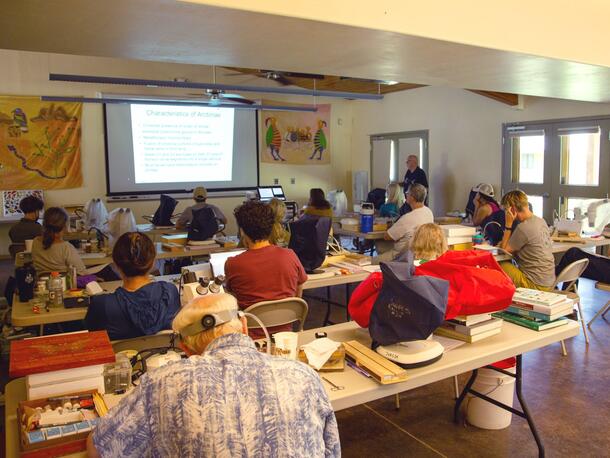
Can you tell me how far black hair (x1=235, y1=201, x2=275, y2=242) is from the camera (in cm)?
315

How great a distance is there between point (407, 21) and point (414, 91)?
7.42 m

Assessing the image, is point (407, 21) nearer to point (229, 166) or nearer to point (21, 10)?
point (21, 10)

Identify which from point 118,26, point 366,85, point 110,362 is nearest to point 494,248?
point 118,26

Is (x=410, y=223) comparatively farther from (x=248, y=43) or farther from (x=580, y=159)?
(x=580, y=159)

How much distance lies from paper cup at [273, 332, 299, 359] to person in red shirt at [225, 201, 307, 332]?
97 cm

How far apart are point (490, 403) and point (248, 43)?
8.55 ft

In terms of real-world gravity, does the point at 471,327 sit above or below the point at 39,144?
below

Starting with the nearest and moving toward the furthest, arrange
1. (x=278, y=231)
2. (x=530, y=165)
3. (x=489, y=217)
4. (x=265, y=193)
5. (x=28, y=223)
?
(x=278, y=231)
(x=28, y=223)
(x=489, y=217)
(x=530, y=165)
(x=265, y=193)

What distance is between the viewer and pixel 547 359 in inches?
171

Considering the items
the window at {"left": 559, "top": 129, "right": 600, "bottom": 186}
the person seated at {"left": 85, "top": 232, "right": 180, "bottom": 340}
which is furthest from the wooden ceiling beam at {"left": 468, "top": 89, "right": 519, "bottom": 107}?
the person seated at {"left": 85, "top": 232, "right": 180, "bottom": 340}

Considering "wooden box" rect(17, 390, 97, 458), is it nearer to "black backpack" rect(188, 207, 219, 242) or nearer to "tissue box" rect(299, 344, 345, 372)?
"tissue box" rect(299, 344, 345, 372)

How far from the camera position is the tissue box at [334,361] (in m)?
2.17

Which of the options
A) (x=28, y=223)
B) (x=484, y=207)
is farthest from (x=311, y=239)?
(x=28, y=223)

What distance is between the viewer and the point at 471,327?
2.41 m
